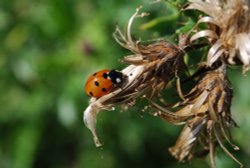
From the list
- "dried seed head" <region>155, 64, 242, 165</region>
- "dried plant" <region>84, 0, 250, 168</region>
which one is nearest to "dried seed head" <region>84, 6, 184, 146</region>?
"dried plant" <region>84, 0, 250, 168</region>

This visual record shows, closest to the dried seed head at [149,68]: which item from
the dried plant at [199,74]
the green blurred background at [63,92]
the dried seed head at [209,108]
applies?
the dried plant at [199,74]

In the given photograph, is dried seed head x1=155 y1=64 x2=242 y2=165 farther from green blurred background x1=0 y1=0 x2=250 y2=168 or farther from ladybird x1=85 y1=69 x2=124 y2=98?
green blurred background x1=0 y1=0 x2=250 y2=168

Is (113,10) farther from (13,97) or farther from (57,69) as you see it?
(13,97)

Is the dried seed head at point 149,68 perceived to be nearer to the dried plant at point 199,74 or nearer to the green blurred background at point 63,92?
the dried plant at point 199,74

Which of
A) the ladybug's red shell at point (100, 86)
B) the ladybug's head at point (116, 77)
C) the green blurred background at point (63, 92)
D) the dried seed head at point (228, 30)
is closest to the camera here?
the dried seed head at point (228, 30)

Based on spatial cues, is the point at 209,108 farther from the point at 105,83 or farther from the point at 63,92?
the point at 63,92

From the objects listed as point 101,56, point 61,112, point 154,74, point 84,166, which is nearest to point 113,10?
point 101,56
